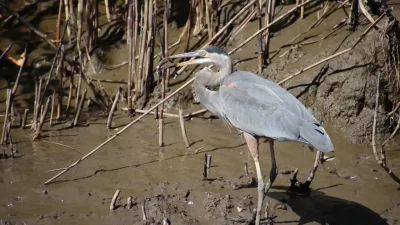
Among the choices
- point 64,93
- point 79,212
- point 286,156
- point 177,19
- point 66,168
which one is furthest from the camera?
point 177,19

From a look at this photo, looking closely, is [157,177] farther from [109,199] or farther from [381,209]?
[381,209]

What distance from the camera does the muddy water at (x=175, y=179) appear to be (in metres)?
5.05

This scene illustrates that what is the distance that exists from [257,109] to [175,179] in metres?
0.89

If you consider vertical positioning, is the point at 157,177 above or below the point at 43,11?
below

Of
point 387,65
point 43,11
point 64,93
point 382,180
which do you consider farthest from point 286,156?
point 43,11

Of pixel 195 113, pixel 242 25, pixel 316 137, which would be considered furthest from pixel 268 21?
pixel 316 137

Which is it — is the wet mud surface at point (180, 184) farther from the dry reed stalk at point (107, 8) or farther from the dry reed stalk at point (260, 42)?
A: the dry reed stalk at point (107, 8)

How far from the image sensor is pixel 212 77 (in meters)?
5.58

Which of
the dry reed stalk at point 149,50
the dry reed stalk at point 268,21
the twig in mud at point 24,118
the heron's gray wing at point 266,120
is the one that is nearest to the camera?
the heron's gray wing at point 266,120

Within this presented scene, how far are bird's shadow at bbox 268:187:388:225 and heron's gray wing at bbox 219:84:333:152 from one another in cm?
55

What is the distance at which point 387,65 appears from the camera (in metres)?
6.11

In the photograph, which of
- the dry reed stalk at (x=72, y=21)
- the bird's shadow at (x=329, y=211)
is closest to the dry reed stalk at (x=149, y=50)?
the dry reed stalk at (x=72, y=21)

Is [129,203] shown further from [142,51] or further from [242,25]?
[242,25]

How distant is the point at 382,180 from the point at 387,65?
1149mm
